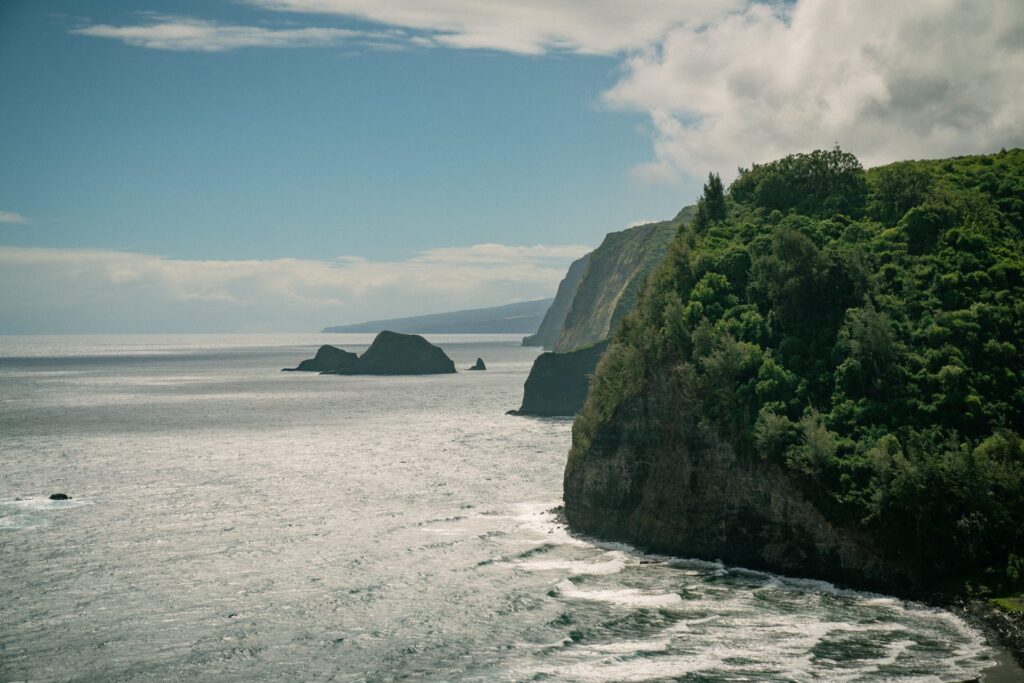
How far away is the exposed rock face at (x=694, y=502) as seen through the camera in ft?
164

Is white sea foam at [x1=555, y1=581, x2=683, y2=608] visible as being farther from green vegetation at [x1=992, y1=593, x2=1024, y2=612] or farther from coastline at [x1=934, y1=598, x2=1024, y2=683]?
green vegetation at [x1=992, y1=593, x2=1024, y2=612]

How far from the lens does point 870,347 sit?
57.4 metres

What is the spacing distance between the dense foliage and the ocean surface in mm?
6042

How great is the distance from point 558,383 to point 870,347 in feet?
293

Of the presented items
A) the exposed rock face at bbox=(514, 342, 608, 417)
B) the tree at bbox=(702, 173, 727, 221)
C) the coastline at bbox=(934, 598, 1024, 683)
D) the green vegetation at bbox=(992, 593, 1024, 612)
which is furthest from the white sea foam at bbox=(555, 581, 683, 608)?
the exposed rock face at bbox=(514, 342, 608, 417)

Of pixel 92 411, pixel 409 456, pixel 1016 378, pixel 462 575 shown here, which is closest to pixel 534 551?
pixel 462 575

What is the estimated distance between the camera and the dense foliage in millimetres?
48031

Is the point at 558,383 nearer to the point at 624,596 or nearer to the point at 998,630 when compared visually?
the point at 624,596

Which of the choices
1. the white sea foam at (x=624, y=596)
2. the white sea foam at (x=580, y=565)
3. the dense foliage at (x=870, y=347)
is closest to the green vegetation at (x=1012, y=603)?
the dense foliage at (x=870, y=347)

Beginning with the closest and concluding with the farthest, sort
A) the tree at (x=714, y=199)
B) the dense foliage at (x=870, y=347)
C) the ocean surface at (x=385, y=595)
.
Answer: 1. the ocean surface at (x=385, y=595)
2. the dense foliage at (x=870, y=347)
3. the tree at (x=714, y=199)

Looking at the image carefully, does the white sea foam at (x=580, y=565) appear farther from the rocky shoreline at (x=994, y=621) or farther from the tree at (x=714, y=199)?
the tree at (x=714, y=199)

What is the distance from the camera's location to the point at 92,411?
516 feet

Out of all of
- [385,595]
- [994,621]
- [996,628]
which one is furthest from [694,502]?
[385,595]

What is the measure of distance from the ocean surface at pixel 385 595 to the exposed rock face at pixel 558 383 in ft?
176
